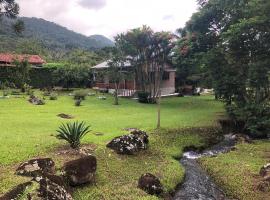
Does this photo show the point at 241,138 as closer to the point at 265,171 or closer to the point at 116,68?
the point at 265,171

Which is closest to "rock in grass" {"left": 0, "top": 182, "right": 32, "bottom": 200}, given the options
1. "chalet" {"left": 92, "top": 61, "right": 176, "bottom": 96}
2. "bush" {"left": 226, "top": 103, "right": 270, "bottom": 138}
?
"bush" {"left": 226, "top": 103, "right": 270, "bottom": 138}

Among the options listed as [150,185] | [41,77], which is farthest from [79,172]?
[41,77]

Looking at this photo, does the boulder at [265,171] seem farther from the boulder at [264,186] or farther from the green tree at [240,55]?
the green tree at [240,55]

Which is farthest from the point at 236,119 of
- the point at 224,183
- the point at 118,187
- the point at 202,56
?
the point at 118,187

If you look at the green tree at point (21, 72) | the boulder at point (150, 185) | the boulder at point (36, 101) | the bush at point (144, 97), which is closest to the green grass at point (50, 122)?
the boulder at point (36, 101)

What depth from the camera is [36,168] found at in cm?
1273

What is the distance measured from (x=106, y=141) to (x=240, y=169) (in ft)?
23.6

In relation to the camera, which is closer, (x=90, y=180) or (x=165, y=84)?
(x=90, y=180)

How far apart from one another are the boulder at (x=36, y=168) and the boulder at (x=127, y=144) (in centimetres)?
469

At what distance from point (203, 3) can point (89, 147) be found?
73.6ft

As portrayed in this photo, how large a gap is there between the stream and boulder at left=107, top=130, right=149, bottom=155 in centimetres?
247

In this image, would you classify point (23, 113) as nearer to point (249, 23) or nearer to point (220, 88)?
point (220, 88)

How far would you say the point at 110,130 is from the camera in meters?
23.4

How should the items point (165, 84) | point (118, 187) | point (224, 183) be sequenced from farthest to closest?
point (165, 84), point (224, 183), point (118, 187)
